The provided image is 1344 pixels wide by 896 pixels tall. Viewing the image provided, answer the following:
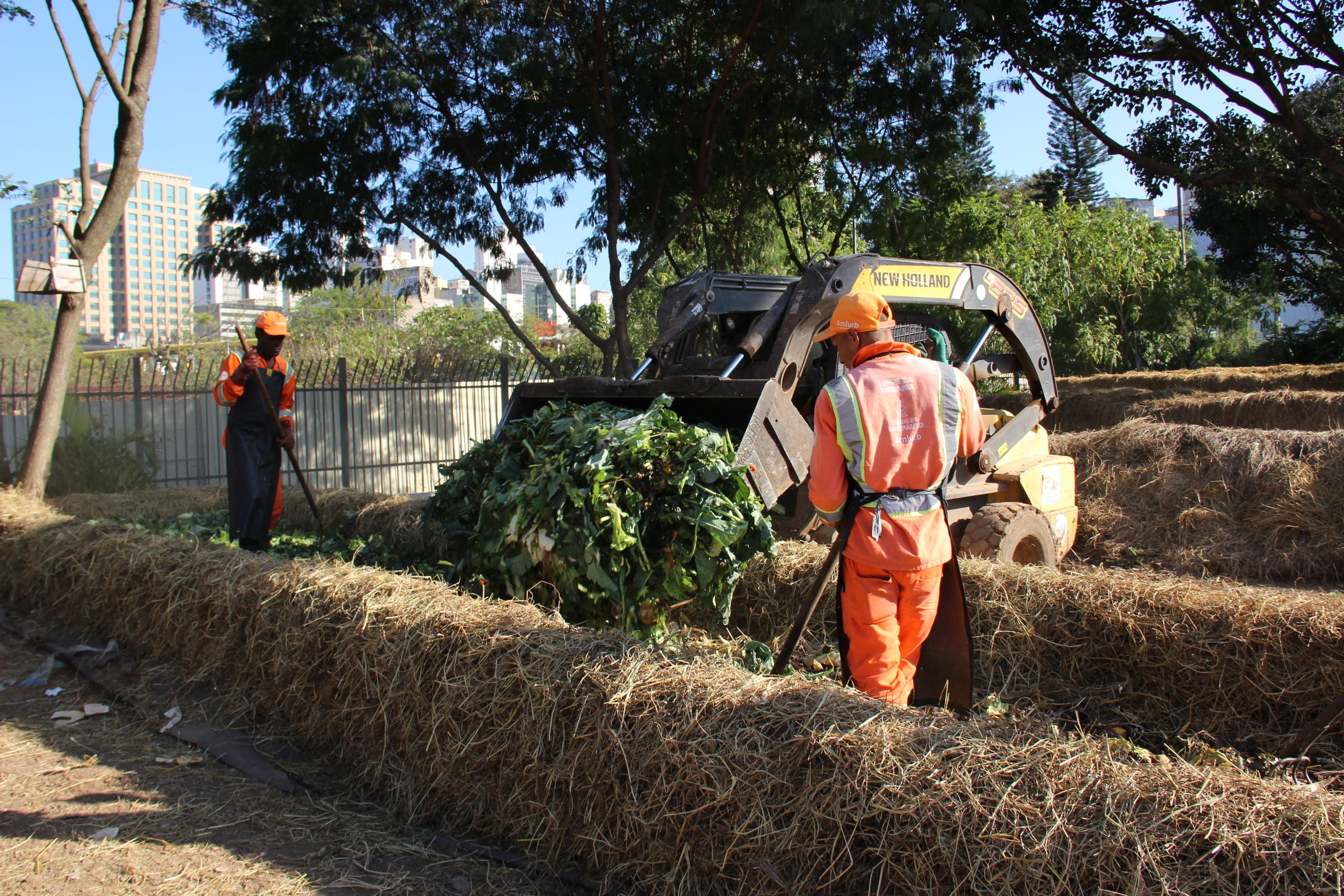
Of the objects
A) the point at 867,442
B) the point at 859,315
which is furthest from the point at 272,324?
the point at 867,442

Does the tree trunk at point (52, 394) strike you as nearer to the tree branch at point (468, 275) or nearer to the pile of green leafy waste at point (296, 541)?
the pile of green leafy waste at point (296, 541)

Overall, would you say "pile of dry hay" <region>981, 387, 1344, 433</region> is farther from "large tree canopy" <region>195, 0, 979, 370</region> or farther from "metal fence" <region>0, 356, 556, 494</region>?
"metal fence" <region>0, 356, 556, 494</region>

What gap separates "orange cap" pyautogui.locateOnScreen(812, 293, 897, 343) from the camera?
156 inches

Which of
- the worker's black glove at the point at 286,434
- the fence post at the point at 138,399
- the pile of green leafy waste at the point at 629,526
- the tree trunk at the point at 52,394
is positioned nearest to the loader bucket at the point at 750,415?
the pile of green leafy waste at the point at 629,526

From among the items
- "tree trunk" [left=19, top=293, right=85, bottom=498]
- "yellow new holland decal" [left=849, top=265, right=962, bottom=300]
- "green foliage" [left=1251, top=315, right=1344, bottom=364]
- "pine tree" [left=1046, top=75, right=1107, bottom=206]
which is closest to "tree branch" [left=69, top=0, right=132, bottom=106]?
"tree trunk" [left=19, top=293, right=85, bottom=498]

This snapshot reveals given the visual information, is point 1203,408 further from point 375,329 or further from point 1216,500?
point 375,329

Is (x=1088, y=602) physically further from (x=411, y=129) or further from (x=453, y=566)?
(x=411, y=129)

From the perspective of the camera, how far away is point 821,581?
4066mm

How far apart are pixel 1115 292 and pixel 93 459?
1031 inches

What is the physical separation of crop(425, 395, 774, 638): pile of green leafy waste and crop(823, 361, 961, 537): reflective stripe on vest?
2.52 ft

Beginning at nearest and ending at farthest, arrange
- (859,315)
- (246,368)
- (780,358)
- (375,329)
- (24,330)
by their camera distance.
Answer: (859,315) → (780,358) → (246,368) → (375,329) → (24,330)

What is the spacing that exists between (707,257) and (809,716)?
12.8 metres

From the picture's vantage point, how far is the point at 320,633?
4.14m

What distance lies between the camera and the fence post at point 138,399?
35.9ft
